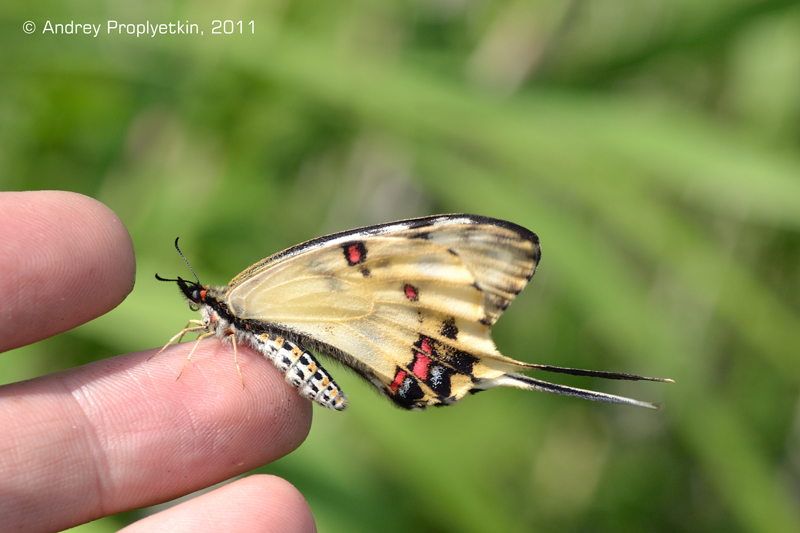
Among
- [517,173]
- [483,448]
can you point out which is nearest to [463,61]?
[517,173]

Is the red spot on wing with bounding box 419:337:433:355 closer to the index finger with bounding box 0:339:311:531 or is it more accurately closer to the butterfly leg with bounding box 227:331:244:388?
the index finger with bounding box 0:339:311:531

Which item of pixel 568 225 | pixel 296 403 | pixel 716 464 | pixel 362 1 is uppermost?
pixel 362 1

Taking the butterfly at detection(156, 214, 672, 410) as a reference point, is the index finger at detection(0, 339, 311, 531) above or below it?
below

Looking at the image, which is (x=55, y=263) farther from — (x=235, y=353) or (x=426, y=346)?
(x=426, y=346)

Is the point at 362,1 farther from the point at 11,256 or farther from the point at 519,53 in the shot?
the point at 11,256

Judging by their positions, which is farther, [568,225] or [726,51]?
[726,51]

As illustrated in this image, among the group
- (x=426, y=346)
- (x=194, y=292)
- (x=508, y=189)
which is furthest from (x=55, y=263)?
(x=508, y=189)

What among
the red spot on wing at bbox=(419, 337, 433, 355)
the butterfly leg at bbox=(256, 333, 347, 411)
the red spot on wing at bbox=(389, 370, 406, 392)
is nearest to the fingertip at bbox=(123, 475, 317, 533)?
the butterfly leg at bbox=(256, 333, 347, 411)
